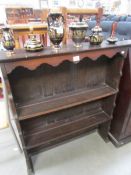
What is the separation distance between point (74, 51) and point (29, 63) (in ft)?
1.04

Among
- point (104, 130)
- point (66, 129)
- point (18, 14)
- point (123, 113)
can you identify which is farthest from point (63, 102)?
point (18, 14)

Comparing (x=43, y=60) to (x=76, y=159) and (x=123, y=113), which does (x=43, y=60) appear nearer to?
(x=123, y=113)

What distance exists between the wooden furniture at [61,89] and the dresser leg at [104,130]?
0.01 metres

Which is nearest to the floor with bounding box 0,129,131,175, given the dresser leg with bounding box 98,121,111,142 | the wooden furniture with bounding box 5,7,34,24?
the dresser leg with bounding box 98,121,111,142

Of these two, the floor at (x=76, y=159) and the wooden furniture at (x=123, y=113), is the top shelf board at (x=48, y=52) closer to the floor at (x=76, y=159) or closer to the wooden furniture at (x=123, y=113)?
the wooden furniture at (x=123, y=113)

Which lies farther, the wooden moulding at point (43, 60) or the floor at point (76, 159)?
the floor at point (76, 159)

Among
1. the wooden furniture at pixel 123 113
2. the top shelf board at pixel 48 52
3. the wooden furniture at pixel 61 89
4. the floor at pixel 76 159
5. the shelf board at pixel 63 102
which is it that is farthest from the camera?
the floor at pixel 76 159

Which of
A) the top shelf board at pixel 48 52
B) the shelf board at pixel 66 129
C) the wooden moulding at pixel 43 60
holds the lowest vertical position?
the shelf board at pixel 66 129

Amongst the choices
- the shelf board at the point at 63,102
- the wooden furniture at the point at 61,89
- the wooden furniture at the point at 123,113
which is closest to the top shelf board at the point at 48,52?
the wooden furniture at the point at 61,89

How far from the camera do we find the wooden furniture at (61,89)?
101 centimetres

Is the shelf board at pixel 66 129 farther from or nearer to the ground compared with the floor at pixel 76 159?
farther from the ground

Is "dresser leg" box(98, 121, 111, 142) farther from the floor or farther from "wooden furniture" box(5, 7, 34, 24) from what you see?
"wooden furniture" box(5, 7, 34, 24)

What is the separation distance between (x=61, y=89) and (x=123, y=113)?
2.24 ft

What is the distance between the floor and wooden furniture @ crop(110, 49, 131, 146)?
0.37 feet
